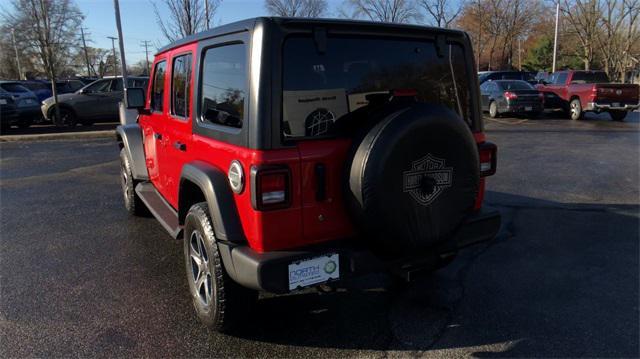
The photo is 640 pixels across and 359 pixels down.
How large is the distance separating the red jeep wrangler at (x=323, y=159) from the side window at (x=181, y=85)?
42cm

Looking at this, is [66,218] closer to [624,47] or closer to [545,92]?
[545,92]

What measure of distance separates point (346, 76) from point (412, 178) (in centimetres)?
71

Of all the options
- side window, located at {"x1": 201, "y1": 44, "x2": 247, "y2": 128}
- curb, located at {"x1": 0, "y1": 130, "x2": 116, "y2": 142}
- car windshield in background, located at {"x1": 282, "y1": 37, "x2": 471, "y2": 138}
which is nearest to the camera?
car windshield in background, located at {"x1": 282, "y1": 37, "x2": 471, "y2": 138}

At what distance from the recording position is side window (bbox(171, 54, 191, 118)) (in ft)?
11.7

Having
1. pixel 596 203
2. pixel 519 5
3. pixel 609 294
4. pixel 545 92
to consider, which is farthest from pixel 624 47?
pixel 609 294

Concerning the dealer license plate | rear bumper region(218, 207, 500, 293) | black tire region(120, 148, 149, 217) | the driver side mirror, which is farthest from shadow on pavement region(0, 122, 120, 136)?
the dealer license plate

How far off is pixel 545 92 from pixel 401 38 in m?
17.2

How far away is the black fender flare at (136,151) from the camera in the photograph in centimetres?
521

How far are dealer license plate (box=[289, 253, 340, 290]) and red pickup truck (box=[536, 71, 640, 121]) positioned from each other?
1600 centimetres

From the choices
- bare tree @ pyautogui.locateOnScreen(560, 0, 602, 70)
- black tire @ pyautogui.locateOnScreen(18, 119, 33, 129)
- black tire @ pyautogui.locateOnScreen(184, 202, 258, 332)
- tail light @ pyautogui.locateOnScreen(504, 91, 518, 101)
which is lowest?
black tire @ pyautogui.locateOnScreen(184, 202, 258, 332)

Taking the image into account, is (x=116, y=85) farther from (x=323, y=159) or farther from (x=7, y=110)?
(x=323, y=159)

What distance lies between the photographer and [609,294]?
11.6ft

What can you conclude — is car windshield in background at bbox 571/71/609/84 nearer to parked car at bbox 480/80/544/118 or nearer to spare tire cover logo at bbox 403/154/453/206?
parked car at bbox 480/80/544/118

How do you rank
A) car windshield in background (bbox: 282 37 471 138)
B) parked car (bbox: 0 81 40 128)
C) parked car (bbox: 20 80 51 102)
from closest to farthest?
car windshield in background (bbox: 282 37 471 138)
parked car (bbox: 0 81 40 128)
parked car (bbox: 20 80 51 102)
